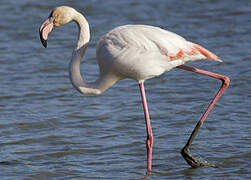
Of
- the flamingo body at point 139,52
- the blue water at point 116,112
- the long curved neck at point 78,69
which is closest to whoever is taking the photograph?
the flamingo body at point 139,52

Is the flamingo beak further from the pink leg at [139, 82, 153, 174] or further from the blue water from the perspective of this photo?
the blue water

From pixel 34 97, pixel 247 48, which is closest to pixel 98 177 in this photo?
pixel 34 97

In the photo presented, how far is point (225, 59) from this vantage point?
10.7 meters

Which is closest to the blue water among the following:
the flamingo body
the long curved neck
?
the long curved neck

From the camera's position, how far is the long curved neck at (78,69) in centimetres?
677

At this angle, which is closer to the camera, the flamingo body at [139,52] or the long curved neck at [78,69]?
the flamingo body at [139,52]

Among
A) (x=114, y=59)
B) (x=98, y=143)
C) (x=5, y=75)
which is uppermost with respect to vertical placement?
(x=114, y=59)

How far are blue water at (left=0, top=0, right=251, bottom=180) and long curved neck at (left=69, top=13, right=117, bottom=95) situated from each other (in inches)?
34.5

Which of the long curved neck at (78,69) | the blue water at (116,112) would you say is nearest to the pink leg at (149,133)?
the blue water at (116,112)

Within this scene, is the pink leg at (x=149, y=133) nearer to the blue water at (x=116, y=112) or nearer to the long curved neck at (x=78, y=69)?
the blue water at (x=116, y=112)

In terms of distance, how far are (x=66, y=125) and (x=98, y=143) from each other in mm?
803

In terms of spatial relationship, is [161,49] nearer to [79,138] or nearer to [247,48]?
[79,138]

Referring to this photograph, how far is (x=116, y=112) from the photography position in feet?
28.3

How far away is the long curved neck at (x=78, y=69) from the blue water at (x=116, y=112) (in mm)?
877
